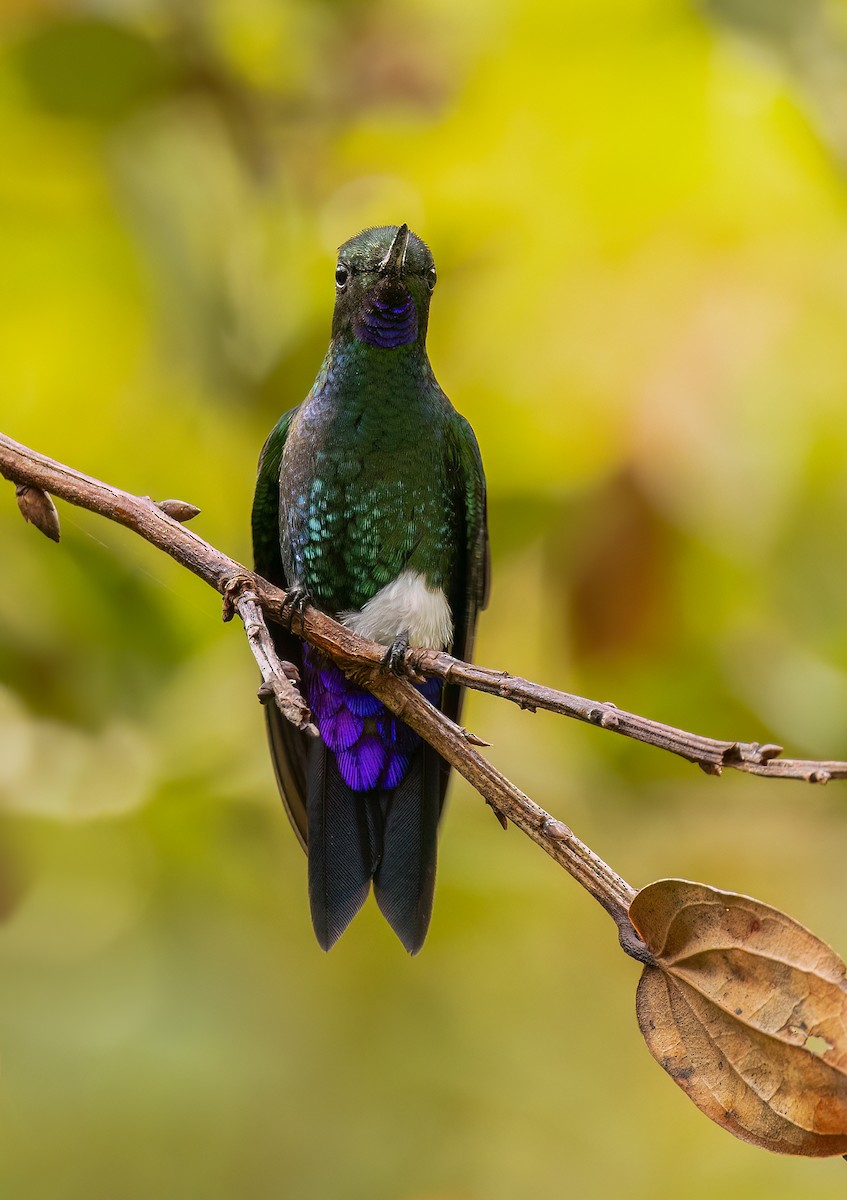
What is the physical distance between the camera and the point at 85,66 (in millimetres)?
2857

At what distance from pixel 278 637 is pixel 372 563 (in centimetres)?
24

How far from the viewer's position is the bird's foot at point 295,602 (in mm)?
1934

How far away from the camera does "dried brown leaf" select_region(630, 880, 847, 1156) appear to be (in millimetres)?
1331

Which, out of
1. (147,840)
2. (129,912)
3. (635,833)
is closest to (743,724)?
(635,833)

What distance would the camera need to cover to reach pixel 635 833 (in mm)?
3100

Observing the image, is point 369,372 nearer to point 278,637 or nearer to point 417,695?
point 278,637

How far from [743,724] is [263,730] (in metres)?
1.01

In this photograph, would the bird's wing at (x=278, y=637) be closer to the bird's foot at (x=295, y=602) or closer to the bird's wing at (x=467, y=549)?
the bird's foot at (x=295, y=602)

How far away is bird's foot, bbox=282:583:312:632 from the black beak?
1.99 ft

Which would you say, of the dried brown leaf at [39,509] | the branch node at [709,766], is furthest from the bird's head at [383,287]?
the branch node at [709,766]

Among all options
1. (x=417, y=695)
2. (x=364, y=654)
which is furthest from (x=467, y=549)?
(x=417, y=695)

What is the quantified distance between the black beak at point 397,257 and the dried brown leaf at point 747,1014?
1.36m

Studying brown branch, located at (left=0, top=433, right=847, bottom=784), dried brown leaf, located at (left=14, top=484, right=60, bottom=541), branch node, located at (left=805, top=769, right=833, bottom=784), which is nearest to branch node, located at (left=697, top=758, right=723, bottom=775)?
brown branch, located at (left=0, top=433, right=847, bottom=784)

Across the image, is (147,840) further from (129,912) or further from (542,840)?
(542,840)
